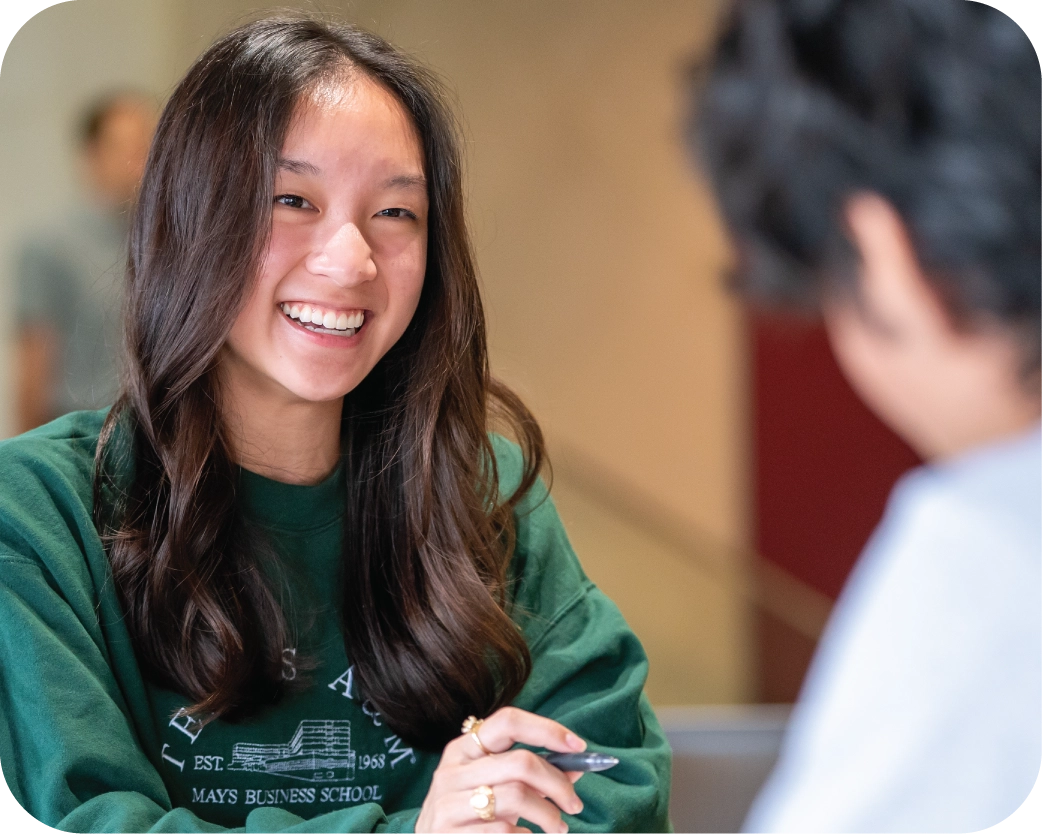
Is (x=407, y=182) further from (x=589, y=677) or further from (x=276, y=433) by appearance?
(x=589, y=677)

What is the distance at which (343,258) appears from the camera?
77 centimetres

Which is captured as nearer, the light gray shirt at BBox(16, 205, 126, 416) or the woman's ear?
the woman's ear

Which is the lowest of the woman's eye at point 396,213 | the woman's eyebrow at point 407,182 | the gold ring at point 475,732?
the gold ring at point 475,732

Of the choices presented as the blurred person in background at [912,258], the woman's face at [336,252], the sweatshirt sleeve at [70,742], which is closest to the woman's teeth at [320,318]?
the woman's face at [336,252]

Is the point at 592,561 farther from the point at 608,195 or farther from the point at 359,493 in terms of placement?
the point at 608,195

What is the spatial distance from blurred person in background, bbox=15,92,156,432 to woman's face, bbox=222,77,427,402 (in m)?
0.17

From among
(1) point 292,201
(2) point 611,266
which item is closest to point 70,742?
(1) point 292,201

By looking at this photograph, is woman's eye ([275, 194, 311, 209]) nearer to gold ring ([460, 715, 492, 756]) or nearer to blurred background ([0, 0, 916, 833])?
blurred background ([0, 0, 916, 833])

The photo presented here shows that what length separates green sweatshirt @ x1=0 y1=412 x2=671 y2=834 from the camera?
27.5 inches

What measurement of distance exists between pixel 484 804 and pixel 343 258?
384mm

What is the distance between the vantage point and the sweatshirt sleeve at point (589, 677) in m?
0.79

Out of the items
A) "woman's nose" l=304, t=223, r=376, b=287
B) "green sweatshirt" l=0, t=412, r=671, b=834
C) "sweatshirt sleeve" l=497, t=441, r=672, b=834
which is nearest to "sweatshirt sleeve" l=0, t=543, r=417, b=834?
"green sweatshirt" l=0, t=412, r=671, b=834

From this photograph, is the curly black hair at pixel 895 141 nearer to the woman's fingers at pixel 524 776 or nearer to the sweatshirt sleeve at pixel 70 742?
the woman's fingers at pixel 524 776

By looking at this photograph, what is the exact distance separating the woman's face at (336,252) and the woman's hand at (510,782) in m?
0.30
